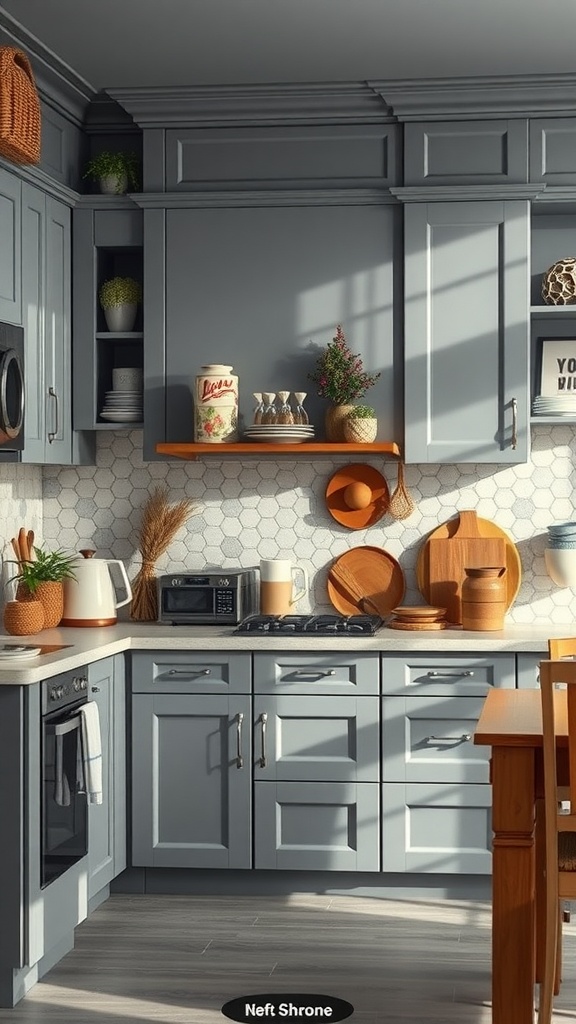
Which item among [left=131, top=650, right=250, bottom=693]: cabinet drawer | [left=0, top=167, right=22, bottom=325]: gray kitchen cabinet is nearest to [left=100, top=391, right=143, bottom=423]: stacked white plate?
[left=0, top=167, right=22, bottom=325]: gray kitchen cabinet

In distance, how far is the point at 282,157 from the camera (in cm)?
479

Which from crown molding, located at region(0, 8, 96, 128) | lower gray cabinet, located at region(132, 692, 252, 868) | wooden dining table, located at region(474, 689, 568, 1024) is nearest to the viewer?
wooden dining table, located at region(474, 689, 568, 1024)

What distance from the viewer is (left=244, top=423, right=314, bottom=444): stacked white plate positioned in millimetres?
4660

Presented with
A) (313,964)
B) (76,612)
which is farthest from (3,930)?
(76,612)

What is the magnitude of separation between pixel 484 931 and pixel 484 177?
8.49ft

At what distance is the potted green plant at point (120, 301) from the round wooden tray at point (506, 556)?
1.41 meters

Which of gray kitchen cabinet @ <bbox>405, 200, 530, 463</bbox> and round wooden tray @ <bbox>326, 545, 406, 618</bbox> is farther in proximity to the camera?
round wooden tray @ <bbox>326, 545, 406, 618</bbox>

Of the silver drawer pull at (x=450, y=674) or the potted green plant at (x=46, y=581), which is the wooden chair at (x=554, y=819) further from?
the potted green plant at (x=46, y=581)

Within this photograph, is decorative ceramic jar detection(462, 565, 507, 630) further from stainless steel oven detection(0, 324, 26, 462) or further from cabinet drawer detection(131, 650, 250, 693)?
stainless steel oven detection(0, 324, 26, 462)

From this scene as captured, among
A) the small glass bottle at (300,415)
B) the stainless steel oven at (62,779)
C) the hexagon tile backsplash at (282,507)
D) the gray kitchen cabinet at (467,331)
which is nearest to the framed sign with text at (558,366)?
the hexagon tile backsplash at (282,507)

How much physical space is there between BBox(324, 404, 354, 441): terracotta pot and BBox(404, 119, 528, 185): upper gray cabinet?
847 millimetres

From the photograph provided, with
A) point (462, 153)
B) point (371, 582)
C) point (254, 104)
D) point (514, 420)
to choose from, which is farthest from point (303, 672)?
point (254, 104)

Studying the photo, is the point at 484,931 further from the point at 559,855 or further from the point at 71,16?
the point at 71,16

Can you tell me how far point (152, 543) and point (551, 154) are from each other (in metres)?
2.07
